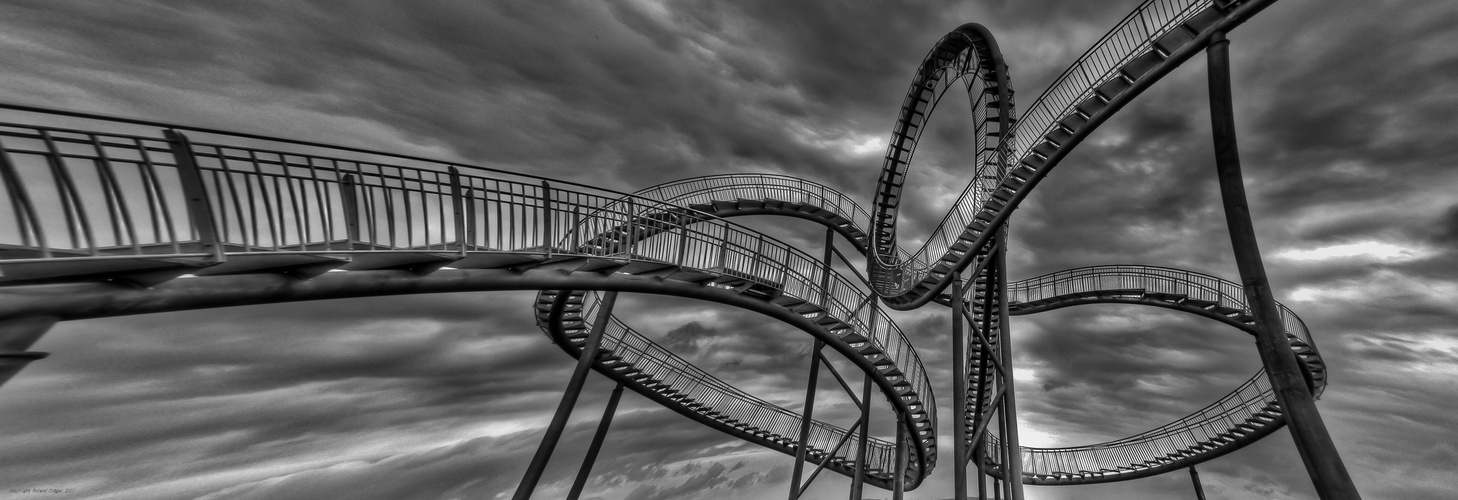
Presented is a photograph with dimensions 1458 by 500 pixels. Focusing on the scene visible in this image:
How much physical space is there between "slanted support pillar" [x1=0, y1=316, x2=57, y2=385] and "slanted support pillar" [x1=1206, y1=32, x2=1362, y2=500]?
11.1 metres

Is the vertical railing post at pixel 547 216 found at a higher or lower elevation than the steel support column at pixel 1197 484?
higher

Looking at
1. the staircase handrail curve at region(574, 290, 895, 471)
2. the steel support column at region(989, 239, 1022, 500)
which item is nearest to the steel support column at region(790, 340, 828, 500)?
the staircase handrail curve at region(574, 290, 895, 471)

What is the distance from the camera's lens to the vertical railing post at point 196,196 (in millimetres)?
4699

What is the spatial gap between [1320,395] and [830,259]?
1603cm

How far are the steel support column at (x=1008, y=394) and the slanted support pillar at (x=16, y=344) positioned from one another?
13.1 meters

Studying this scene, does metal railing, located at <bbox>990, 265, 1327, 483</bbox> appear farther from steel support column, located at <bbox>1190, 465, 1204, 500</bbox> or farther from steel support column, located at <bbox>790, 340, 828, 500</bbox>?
steel support column, located at <bbox>790, 340, 828, 500</bbox>

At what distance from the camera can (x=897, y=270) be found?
16047mm

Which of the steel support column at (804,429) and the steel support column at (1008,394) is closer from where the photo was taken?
the steel support column at (1008,394)

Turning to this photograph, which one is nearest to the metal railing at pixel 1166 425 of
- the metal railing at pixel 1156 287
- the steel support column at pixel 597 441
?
the metal railing at pixel 1156 287

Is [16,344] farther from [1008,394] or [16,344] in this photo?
[1008,394]

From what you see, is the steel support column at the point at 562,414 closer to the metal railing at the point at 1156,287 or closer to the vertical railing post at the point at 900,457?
the vertical railing post at the point at 900,457

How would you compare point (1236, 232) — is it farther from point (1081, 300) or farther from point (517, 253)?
point (1081, 300)

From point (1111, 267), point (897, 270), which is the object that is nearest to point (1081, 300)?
point (1111, 267)

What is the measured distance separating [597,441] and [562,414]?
438 cm
